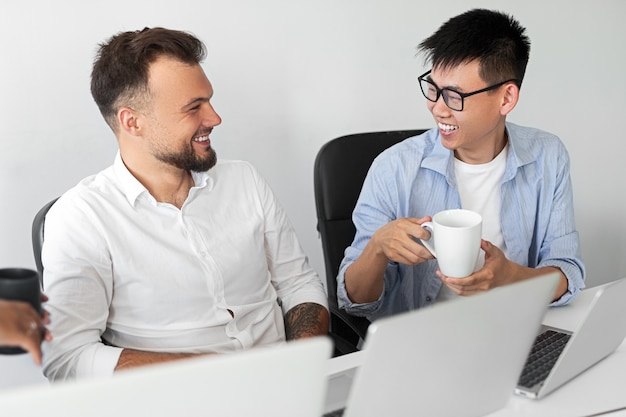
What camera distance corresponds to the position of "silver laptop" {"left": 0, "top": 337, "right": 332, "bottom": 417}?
2.37ft

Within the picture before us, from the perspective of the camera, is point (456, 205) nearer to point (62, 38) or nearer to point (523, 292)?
point (523, 292)

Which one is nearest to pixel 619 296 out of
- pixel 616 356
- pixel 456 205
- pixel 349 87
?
pixel 616 356

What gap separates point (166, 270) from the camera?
5.41 feet

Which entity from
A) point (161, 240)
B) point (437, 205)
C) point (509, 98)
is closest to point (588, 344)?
point (437, 205)

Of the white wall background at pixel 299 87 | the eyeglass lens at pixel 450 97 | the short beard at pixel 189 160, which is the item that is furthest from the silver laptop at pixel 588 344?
the white wall background at pixel 299 87

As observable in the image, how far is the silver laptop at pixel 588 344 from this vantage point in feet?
3.92

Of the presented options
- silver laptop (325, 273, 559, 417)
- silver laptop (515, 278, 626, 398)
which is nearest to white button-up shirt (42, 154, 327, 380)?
silver laptop (325, 273, 559, 417)

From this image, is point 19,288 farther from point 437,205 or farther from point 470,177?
point 470,177

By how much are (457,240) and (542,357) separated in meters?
0.26

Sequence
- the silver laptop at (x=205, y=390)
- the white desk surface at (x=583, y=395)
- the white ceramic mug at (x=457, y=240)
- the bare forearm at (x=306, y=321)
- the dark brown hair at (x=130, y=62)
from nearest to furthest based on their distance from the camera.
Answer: the silver laptop at (x=205, y=390) → the white desk surface at (x=583, y=395) → the white ceramic mug at (x=457, y=240) → the dark brown hair at (x=130, y=62) → the bare forearm at (x=306, y=321)

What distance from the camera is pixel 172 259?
1655mm

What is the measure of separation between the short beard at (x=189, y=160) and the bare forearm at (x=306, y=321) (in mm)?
409

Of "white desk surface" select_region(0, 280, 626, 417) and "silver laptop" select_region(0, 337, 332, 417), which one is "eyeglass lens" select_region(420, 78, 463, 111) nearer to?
"white desk surface" select_region(0, 280, 626, 417)

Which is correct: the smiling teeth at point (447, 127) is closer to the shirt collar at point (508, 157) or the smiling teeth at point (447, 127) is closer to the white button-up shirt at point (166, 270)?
the shirt collar at point (508, 157)
